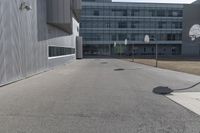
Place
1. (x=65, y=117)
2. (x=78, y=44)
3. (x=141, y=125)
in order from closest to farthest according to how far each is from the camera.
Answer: (x=141, y=125) < (x=65, y=117) < (x=78, y=44)

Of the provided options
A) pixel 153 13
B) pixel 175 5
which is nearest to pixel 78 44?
pixel 153 13

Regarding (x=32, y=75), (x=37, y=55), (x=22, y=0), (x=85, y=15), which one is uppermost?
(x=85, y=15)

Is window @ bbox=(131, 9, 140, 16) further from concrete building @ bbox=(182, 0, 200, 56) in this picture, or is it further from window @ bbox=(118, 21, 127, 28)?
concrete building @ bbox=(182, 0, 200, 56)

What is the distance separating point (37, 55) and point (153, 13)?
257 feet

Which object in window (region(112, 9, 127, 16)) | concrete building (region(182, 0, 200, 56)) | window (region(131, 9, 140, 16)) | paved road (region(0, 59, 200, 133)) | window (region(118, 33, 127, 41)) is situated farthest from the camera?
window (region(131, 9, 140, 16))

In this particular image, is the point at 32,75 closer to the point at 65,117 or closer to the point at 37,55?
the point at 37,55

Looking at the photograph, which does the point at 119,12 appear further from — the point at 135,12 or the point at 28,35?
the point at 28,35

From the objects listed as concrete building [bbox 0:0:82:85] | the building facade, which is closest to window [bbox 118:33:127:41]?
the building facade

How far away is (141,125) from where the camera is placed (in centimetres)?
633

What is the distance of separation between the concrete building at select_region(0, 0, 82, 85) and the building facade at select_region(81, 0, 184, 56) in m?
62.5

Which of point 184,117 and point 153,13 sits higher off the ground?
point 153,13

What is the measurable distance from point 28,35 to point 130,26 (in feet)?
252

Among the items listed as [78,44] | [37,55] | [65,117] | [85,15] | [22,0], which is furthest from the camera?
[85,15]

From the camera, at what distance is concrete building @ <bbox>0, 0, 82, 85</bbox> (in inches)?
531
